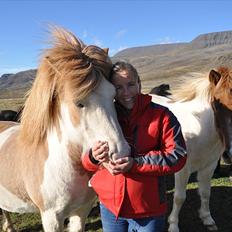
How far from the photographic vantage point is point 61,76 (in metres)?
2.57

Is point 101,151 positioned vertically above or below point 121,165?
above

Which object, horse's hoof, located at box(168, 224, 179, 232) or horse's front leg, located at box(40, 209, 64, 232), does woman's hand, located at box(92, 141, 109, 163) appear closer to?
horse's front leg, located at box(40, 209, 64, 232)

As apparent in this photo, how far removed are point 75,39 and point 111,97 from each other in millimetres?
568

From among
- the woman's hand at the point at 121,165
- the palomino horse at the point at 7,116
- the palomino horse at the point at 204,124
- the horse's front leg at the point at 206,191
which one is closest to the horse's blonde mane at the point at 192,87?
the palomino horse at the point at 204,124

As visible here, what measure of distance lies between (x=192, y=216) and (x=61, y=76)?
3.88m

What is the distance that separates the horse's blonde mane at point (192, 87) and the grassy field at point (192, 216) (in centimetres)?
187

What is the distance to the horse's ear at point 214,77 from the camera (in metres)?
4.14

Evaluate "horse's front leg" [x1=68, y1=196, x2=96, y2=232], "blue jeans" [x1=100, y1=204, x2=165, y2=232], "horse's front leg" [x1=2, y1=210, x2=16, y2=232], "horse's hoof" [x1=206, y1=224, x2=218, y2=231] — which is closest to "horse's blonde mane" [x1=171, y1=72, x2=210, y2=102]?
"horse's hoof" [x1=206, y1=224, x2=218, y2=231]

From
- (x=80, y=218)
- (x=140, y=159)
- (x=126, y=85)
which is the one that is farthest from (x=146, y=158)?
(x=80, y=218)

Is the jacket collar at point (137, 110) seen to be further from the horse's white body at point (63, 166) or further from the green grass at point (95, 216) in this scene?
the green grass at point (95, 216)

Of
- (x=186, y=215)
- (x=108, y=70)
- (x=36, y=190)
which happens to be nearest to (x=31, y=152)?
(x=36, y=190)

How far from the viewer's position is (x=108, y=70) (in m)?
2.67

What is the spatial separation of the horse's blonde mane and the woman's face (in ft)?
6.60

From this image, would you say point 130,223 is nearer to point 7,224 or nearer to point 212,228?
point 212,228
